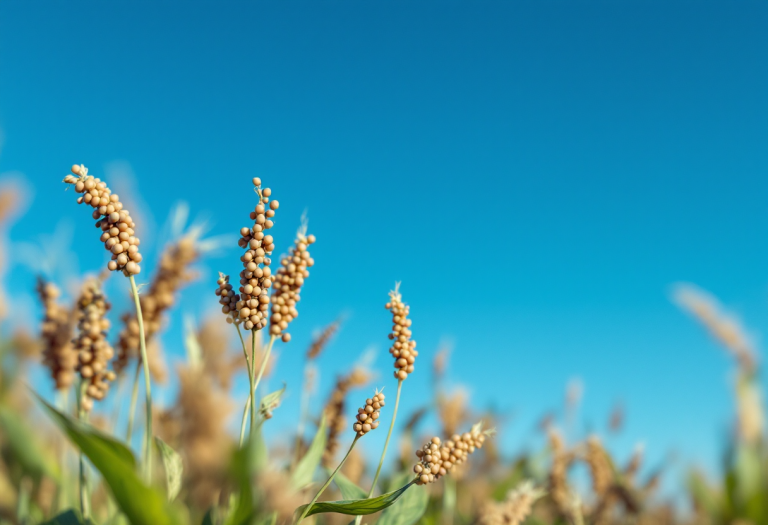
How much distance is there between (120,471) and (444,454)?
2.18ft

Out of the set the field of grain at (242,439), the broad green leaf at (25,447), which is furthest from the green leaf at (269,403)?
the broad green leaf at (25,447)

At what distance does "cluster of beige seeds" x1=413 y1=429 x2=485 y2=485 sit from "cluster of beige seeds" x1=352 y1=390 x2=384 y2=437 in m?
0.14

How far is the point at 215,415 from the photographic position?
73cm

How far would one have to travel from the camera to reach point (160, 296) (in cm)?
188

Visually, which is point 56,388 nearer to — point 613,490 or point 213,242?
point 213,242

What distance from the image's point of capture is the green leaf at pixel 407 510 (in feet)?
5.22

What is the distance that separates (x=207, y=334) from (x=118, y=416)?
471mm

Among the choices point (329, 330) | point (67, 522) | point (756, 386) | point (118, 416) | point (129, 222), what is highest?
point (756, 386)

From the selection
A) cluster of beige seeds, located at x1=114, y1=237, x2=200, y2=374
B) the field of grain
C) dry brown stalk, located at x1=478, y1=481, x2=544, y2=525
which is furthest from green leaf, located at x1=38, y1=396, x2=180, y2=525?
dry brown stalk, located at x1=478, y1=481, x2=544, y2=525

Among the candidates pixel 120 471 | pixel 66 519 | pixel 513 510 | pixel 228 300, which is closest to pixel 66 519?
pixel 66 519

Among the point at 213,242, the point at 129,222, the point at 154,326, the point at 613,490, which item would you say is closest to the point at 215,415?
the point at 129,222

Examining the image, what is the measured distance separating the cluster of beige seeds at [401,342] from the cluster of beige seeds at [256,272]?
0.99 feet

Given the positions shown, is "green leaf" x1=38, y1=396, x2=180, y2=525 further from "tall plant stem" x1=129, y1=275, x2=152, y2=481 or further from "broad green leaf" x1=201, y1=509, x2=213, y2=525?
"broad green leaf" x1=201, y1=509, x2=213, y2=525

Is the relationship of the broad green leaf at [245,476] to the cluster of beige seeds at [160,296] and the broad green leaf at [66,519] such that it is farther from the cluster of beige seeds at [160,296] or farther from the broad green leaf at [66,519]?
the cluster of beige seeds at [160,296]
